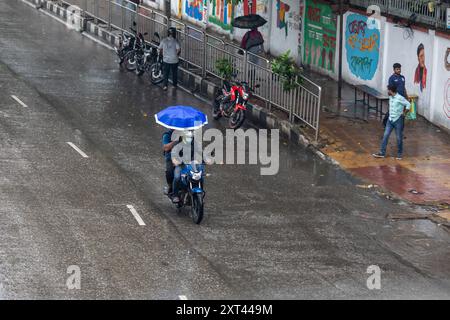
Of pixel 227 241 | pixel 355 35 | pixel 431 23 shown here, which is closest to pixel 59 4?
pixel 355 35

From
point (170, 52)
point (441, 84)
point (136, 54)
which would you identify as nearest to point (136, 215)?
point (441, 84)

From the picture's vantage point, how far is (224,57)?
83.7 feet

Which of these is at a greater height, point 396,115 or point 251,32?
point 251,32

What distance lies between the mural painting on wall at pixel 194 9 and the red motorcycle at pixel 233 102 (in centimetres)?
1389

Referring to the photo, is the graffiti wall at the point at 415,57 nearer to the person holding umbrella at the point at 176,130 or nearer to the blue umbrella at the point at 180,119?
the person holding umbrella at the point at 176,130

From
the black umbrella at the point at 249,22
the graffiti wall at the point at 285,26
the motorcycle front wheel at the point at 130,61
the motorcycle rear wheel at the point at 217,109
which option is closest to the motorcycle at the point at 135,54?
the motorcycle front wheel at the point at 130,61

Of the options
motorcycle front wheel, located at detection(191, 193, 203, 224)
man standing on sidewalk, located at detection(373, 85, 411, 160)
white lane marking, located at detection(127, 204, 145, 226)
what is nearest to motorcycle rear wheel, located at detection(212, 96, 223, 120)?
man standing on sidewalk, located at detection(373, 85, 411, 160)

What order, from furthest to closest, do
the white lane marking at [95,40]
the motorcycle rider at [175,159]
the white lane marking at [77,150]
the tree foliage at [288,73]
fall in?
the white lane marking at [95,40] → the tree foliage at [288,73] → the white lane marking at [77,150] → the motorcycle rider at [175,159]

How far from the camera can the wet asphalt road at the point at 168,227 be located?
13.1m

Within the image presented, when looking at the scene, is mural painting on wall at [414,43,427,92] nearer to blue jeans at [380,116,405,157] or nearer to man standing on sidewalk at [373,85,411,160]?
man standing on sidewalk at [373,85,411,160]

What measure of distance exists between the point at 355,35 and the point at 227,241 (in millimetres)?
12356

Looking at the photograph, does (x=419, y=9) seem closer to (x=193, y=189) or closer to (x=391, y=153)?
(x=391, y=153)

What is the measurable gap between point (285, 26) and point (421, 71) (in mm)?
7945

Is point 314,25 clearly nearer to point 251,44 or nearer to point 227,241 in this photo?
point 251,44
